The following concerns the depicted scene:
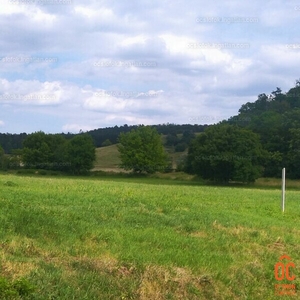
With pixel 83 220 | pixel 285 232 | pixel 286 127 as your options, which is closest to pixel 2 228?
pixel 83 220

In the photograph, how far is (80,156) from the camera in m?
89.0

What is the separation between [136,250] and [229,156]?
61065 millimetres

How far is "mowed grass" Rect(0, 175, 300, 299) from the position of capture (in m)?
7.51

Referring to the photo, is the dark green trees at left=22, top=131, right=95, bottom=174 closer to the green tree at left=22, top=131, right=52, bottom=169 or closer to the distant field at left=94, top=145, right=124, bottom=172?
the green tree at left=22, top=131, right=52, bottom=169

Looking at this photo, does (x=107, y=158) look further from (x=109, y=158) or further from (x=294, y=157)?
(x=294, y=157)

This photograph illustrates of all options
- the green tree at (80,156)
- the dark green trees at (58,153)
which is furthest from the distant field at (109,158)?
the dark green trees at (58,153)

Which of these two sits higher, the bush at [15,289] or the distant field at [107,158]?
the distant field at [107,158]

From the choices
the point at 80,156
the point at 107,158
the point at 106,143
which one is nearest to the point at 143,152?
the point at 80,156

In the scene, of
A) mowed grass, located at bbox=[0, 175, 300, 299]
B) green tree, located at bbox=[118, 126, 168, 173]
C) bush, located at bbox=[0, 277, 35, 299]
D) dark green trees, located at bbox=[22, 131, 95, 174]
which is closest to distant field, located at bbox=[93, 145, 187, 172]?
green tree, located at bbox=[118, 126, 168, 173]

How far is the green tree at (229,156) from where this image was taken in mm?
68625

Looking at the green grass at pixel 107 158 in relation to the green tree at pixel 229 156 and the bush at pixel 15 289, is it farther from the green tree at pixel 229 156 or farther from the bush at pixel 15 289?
the bush at pixel 15 289

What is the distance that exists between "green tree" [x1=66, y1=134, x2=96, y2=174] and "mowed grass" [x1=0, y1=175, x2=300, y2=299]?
242 ft

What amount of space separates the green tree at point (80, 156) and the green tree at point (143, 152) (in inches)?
230

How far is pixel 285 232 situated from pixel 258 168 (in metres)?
57.5
